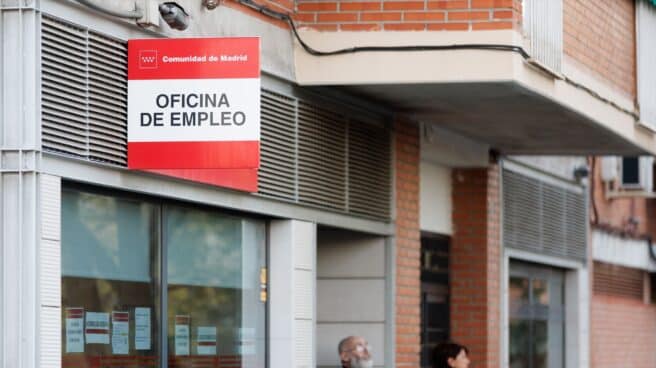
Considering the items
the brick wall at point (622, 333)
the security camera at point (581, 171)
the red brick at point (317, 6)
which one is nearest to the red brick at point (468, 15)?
the red brick at point (317, 6)

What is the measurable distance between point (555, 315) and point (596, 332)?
1.47 metres

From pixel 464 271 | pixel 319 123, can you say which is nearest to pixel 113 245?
pixel 319 123

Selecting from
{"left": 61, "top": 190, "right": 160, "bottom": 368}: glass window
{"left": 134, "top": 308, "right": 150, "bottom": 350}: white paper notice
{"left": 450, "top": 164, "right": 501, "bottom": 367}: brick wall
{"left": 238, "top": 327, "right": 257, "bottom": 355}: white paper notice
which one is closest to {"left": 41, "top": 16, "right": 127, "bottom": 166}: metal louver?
{"left": 61, "top": 190, "right": 160, "bottom": 368}: glass window

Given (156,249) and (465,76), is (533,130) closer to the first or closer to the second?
(465,76)

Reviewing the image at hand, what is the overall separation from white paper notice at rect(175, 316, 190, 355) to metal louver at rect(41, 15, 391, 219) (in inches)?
49.1

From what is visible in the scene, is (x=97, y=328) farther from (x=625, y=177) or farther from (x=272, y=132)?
(x=625, y=177)

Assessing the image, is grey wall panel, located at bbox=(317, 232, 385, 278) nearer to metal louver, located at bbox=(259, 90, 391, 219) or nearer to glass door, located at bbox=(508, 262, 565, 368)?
metal louver, located at bbox=(259, 90, 391, 219)

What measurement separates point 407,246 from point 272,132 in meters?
2.96

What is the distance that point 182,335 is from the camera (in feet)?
36.8

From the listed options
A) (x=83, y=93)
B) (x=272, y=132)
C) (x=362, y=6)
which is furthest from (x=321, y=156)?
(x=83, y=93)

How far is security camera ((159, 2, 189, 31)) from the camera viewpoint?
10312 mm

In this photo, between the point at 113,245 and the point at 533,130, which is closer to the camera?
the point at 113,245

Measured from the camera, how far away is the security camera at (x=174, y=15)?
10312mm

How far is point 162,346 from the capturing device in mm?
10883
